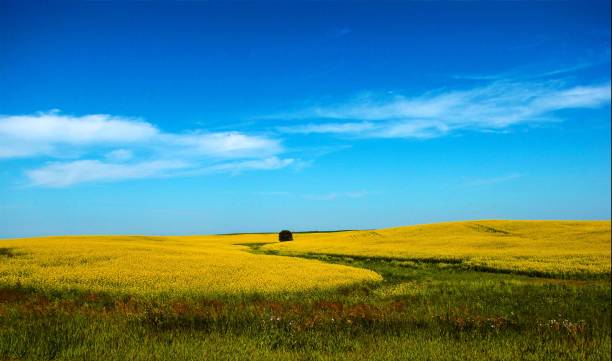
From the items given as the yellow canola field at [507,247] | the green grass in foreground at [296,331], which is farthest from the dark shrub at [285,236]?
the green grass in foreground at [296,331]

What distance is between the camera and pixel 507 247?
34375 millimetres

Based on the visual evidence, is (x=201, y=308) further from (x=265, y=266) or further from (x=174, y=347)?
(x=265, y=266)

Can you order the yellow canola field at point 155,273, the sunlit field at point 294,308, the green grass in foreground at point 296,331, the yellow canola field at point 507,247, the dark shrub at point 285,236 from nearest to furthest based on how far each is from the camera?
the green grass in foreground at point 296,331 → the sunlit field at point 294,308 → the yellow canola field at point 155,273 → the yellow canola field at point 507,247 → the dark shrub at point 285,236

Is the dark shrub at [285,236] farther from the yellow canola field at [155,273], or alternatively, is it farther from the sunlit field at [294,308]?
the yellow canola field at [155,273]

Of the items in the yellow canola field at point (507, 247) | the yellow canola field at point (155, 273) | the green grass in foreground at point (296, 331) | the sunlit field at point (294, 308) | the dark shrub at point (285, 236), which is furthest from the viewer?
the dark shrub at point (285, 236)

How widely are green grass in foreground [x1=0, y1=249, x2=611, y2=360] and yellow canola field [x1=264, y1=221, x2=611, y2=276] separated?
1150cm

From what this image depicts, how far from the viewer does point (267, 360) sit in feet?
22.9

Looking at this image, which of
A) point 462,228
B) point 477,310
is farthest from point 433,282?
point 462,228

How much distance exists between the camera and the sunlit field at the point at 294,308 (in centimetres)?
766

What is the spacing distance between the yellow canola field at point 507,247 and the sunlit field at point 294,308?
24 cm

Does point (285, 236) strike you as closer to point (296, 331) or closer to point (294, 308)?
point (294, 308)

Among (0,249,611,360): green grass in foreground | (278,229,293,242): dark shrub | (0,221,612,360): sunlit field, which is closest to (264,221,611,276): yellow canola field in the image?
(0,221,612,360): sunlit field

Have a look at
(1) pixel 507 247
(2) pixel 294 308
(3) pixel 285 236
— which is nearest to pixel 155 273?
(2) pixel 294 308

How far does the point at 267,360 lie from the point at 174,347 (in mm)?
1731
